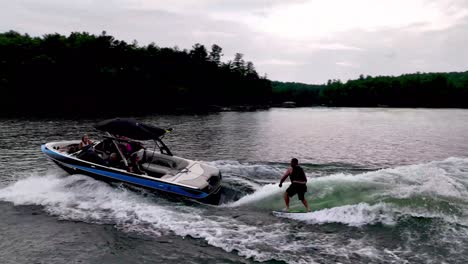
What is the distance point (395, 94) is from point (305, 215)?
164732 mm

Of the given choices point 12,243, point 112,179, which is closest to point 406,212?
point 112,179

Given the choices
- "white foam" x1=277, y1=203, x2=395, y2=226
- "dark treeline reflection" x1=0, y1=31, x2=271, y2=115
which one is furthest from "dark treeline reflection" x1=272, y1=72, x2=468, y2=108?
"white foam" x1=277, y1=203, x2=395, y2=226

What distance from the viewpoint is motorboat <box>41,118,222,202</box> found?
16.3 meters

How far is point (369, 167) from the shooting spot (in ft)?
89.4

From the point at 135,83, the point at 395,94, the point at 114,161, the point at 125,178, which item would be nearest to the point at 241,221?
the point at 125,178

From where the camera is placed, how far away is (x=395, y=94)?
541 ft

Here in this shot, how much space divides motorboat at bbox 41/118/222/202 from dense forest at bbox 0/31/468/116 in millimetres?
52248

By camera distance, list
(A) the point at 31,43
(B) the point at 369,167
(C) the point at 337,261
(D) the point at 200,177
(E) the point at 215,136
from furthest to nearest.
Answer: (A) the point at 31,43 < (E) the point at 215,136 < (B) the point at 369,167 < (D) the point at 200,177 < (C) the point at 337,261

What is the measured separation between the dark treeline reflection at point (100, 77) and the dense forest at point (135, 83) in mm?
196

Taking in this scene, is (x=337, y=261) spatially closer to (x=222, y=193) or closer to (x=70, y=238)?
(x=222, y=193)

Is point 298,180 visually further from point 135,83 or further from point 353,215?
point 135,83

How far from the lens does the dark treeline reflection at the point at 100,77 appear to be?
284ft

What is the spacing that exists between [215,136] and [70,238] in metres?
30.7

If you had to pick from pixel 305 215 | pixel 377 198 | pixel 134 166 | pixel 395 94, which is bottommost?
pixel 305 215
